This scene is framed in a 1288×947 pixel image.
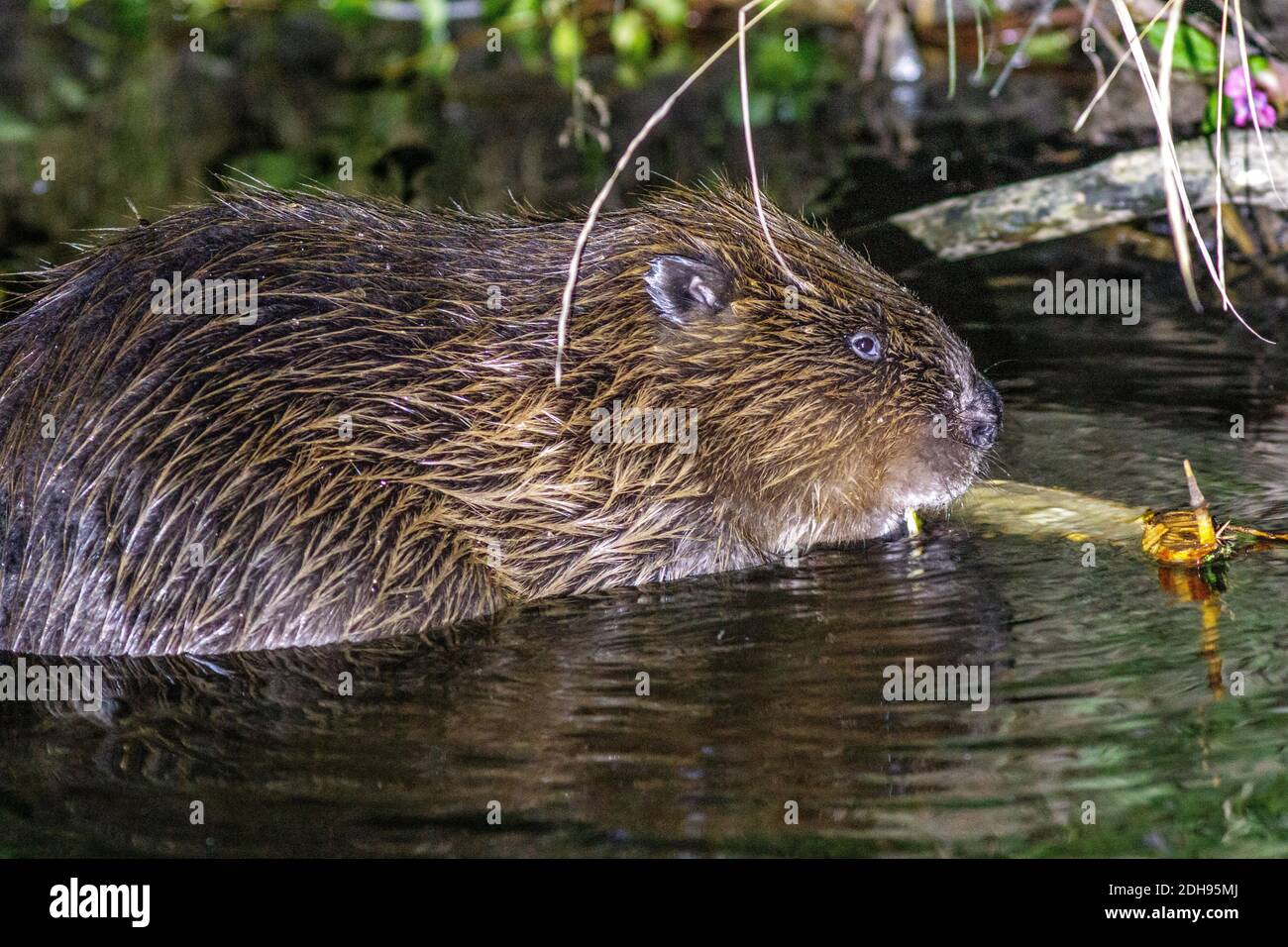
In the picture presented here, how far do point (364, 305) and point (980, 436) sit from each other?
1.88m

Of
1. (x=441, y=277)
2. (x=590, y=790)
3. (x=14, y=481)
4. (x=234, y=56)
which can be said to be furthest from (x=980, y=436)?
(x=234, y=56)

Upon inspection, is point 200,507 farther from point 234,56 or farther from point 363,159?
point 234,56

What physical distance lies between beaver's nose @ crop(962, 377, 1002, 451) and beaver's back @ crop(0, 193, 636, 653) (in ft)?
4.23

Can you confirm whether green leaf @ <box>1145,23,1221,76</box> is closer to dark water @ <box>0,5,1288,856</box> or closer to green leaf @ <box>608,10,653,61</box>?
dark water @ <box>0,5,1288,856</box>

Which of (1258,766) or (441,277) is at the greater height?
(441,277)

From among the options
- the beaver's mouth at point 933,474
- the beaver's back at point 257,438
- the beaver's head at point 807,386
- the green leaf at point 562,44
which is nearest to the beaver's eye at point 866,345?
the beaver's head at point 807,386

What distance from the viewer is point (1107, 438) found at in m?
5.79

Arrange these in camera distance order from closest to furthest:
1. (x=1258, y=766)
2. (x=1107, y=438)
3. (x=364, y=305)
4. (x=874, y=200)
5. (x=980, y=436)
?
(x=1258, y=766) → (x=364, y=305) → (x=980, y=436) → (x=1107, y=438) → (x=874, y=200)

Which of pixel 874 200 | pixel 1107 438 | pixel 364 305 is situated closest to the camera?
pixel 364 305

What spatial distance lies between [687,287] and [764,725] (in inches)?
60.9

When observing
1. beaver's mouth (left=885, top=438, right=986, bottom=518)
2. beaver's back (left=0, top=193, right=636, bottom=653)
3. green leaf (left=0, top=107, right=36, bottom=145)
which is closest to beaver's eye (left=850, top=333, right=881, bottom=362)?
beaver's mouth (left=885, top=438, right=986, bottom=518)

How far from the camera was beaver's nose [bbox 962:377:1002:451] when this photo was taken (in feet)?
16.8

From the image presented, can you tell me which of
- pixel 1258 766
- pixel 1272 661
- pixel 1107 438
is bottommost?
pixel 1258 766

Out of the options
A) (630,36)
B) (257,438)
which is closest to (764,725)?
(257,438)
